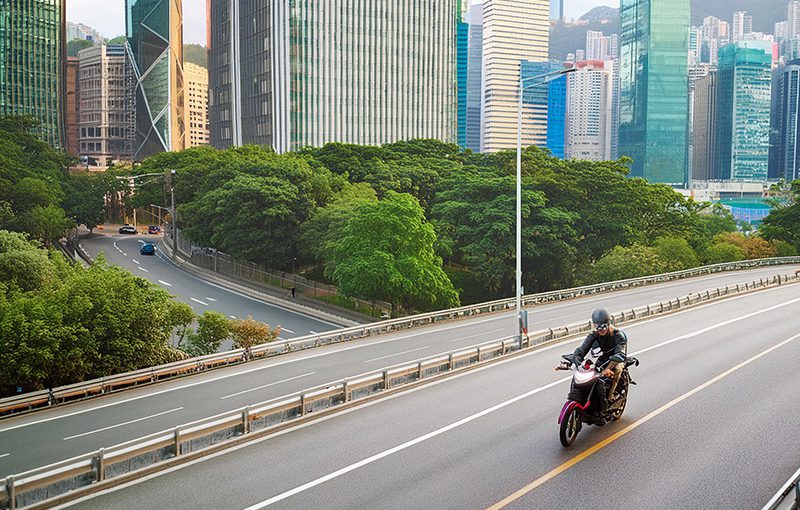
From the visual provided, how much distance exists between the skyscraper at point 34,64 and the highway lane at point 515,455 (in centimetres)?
16908

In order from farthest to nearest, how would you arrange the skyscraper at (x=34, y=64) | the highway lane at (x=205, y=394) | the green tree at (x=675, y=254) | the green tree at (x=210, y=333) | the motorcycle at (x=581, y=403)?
1. the skyscraper at (x=34, y=64)
2. the green tree at (x=675, y=254)
3. the green tree at (x=210, y=333)
4. the highway lane at (x=205, y=394)
5. the motorcycle at (x=581, y=403)

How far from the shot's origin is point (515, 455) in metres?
13.5

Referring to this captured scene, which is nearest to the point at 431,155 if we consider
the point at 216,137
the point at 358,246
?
the point at 358,246

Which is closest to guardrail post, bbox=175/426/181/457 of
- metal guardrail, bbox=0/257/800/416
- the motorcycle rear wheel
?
the motorcycle rear wheel

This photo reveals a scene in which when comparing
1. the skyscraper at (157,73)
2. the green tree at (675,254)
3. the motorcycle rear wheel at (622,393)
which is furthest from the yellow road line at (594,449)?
the skyscraper at (157,73)

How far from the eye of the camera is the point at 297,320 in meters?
Answer: 51.2

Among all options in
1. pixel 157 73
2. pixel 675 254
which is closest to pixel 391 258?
pixel 675 254

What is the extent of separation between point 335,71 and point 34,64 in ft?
239

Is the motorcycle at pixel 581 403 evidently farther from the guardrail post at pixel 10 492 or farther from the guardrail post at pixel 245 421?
the guardrail post at pixel 10 492

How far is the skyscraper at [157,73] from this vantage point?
631ft

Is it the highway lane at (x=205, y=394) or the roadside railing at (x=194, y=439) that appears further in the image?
the highway lane at (x=205, y=394)

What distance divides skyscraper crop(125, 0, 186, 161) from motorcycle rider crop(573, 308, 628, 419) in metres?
186

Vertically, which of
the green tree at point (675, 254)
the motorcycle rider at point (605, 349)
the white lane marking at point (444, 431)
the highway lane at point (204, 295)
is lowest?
the highway lane at point (204, 295)

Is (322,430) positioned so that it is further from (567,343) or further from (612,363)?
(567,343)
